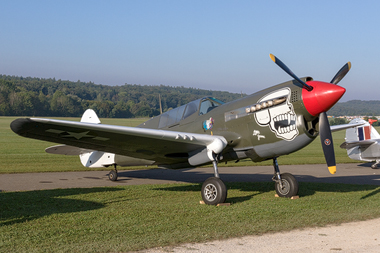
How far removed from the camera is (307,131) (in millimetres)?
7898

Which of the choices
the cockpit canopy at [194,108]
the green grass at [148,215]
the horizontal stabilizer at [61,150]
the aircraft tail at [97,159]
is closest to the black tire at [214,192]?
the green grass at [148,215]

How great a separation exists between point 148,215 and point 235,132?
9.78 ft

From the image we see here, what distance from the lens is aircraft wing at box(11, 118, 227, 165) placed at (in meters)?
7.05

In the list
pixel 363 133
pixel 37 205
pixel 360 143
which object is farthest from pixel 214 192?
pixel 363 133

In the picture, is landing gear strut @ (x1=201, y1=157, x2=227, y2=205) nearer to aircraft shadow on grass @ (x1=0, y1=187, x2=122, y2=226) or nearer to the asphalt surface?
aircraft shadow on grass @ (x1=0, y1=187, x2=122, y2=226)

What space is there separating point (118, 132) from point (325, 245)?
14.9ft

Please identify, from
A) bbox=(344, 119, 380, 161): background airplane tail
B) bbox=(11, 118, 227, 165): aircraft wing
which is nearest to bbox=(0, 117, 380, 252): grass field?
bbox=(11, 118, 227, 165): aircraft wing

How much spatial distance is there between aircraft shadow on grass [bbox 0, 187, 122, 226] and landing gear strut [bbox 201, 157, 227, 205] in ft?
7.79

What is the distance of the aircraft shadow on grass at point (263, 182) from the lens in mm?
10734

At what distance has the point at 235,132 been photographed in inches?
340

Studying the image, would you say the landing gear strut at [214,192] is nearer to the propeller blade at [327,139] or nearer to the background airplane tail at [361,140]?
the propeller blade at [327,139]

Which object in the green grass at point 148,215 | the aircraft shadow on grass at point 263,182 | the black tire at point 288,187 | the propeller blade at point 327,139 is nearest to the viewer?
the green grass at point 148,215

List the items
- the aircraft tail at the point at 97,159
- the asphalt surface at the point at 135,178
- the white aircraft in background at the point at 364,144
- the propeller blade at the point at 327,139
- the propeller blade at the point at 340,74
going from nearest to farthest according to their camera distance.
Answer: the propeller blade at the point at 327,139 < the propeller blade at the point at 340,74 < the asphalt surface at the point at 135,178 < the aircraft tail at the point at 97,159 < the white aircraft in background at the point at 364,144

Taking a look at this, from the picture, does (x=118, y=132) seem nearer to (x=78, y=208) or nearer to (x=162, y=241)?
(x=78, y=208)
